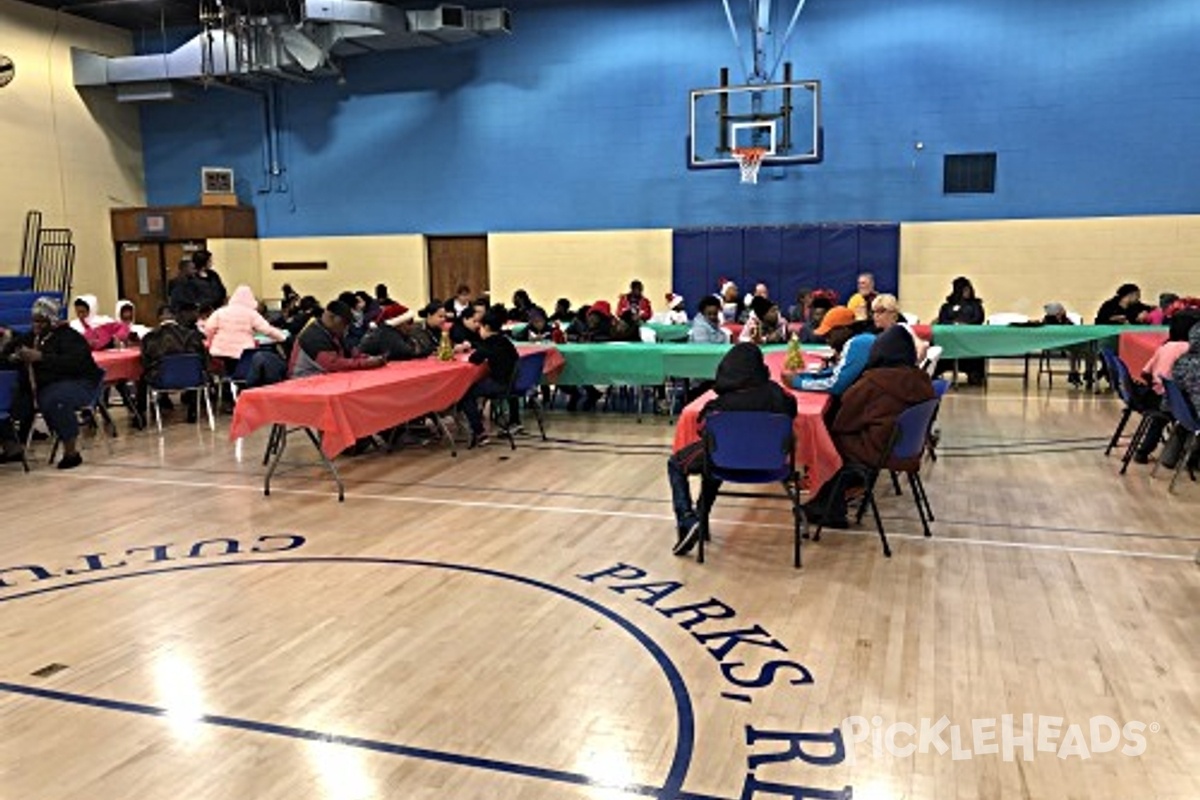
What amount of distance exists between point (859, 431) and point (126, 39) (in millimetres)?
16378

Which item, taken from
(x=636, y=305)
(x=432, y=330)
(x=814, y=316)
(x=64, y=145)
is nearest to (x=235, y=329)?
(x=432, y=330)

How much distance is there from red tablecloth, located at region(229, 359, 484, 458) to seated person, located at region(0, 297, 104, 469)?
2023 millimetres

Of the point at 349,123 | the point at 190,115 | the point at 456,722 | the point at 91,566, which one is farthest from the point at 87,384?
the point at 190,115

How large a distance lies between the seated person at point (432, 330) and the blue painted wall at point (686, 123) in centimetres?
605

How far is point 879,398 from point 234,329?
691cm

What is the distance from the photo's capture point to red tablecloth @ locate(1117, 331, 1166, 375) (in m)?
8.05

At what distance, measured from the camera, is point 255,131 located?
1584 cm

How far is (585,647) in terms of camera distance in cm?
359

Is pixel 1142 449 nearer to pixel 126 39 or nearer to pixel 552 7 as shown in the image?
pixel 552 7

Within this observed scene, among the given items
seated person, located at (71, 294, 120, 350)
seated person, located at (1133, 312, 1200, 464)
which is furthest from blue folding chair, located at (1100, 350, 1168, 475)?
seated person, located at (71, 294, 120, 350)

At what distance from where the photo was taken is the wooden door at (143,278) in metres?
16.0

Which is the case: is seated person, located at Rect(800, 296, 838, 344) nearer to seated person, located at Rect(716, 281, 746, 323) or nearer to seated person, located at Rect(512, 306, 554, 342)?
seated person, located at Rect(716, 281, 746, 323)

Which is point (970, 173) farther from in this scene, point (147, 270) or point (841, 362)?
point (147, 270)

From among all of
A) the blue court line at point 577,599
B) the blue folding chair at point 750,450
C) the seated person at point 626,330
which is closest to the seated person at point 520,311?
the seated person at point 626,330
